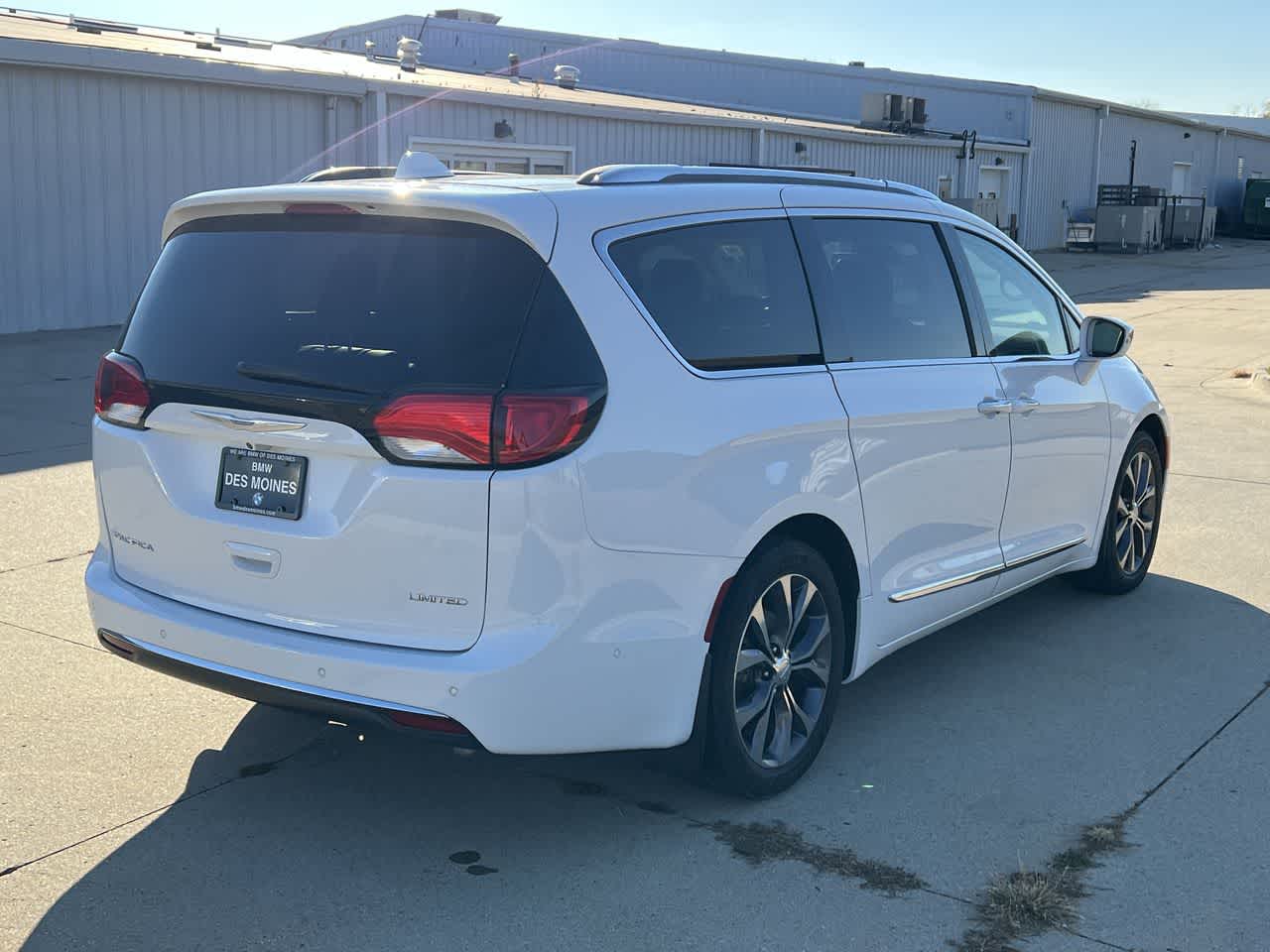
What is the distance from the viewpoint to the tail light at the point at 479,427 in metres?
3.48

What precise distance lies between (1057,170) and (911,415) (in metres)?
38.9

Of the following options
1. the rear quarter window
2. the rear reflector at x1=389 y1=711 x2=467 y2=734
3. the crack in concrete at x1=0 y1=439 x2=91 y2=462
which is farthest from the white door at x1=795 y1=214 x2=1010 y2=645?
the crack in concrete at x1=0 y1=439 x2=91 y2=462

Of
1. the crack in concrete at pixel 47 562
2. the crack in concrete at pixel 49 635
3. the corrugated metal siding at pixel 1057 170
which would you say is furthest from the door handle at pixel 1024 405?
the corrugated metal siding at pixel 1057 170

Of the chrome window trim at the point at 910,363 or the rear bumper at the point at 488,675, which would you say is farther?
the chrome window trim at the point at 910,363

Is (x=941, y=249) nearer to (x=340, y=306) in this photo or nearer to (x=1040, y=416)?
(x=1040, y=416)

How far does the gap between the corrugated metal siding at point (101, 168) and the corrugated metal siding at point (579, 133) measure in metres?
2.12

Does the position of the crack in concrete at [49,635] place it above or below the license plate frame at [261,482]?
below

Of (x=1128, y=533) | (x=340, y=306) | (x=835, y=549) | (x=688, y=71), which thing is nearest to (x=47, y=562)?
(x=340, y=306)

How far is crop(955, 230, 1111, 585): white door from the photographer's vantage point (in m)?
5.39

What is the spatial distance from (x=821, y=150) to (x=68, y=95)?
18.1 meters

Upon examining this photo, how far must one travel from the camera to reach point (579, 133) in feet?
77.7

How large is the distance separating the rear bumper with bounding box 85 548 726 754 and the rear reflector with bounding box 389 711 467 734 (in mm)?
19

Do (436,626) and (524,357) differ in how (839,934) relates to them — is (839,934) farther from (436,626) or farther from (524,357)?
(524,357)

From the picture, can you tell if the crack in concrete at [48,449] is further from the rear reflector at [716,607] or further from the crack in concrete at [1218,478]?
the crack in concrete at [1218,478]
